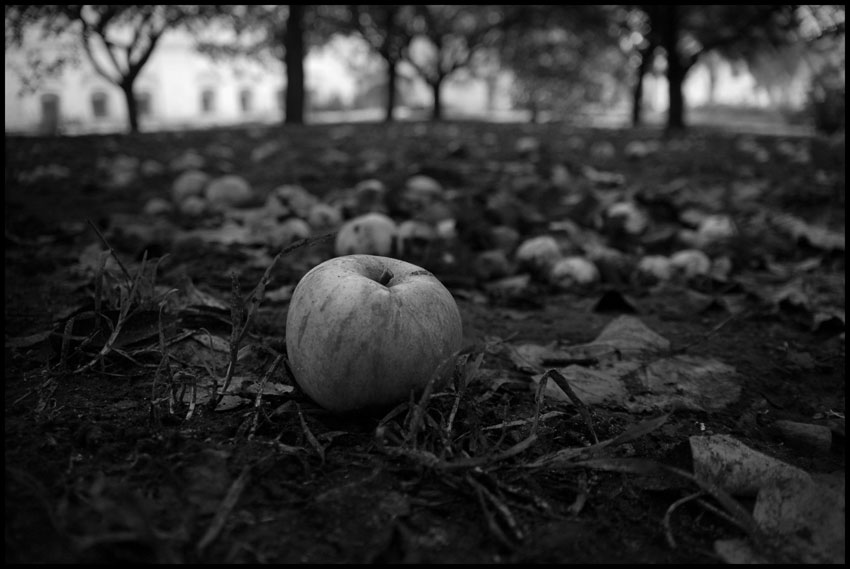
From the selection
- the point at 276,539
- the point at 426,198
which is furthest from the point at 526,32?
the point at 276,539

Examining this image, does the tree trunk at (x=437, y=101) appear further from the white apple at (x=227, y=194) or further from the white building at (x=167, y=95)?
the white apple at (x=227, y=194)

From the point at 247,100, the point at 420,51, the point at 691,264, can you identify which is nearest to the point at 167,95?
the point at 247,100

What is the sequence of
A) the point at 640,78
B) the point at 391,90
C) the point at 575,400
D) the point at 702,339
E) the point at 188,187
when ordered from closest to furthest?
the point at 575,400, the point at 702,339, the point at 188,187, the point at 640,78, the point at 391,90

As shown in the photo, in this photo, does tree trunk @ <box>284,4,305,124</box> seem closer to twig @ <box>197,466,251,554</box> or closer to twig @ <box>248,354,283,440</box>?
twig @ <box>248,354,283,440</box>

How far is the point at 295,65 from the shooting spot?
1198 cm

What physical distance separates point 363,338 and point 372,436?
254 mm

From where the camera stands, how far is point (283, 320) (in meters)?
2.38

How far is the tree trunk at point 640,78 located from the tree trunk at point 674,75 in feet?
7.10

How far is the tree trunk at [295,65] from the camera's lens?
11.7 meters

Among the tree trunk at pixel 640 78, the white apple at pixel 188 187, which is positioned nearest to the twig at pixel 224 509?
the white apple at pixel 188 187

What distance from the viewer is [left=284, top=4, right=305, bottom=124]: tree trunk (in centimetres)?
1168

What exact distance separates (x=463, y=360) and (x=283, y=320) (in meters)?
0.87

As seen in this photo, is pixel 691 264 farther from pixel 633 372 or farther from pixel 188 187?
pixel 188 187

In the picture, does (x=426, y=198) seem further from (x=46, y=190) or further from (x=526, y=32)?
(x=526, y=32)
